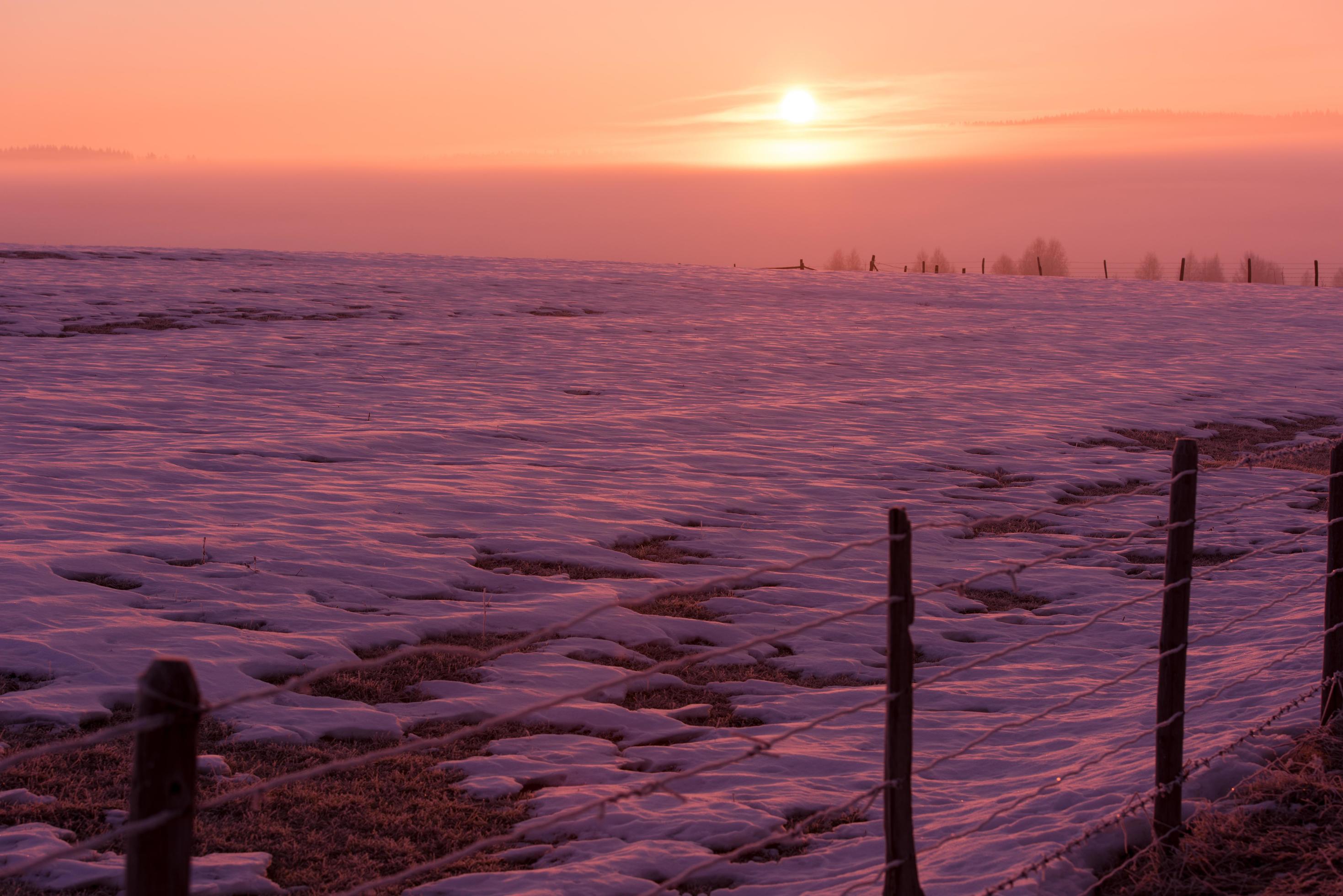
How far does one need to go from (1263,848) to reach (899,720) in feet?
6.87

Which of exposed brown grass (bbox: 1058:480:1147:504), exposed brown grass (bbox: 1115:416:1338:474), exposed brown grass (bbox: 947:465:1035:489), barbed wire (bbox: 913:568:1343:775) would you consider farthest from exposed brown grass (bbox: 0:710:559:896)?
exposed brown grass (bbox: 1115:416:1338:474)

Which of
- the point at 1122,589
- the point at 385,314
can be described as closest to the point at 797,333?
the point at 385,314

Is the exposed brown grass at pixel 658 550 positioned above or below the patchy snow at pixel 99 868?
above

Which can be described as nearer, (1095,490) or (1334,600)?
(1334,600)

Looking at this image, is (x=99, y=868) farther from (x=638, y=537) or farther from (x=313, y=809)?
(x=638, y=537)

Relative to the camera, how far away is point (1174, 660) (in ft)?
14.8

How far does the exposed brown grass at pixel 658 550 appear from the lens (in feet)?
30.2

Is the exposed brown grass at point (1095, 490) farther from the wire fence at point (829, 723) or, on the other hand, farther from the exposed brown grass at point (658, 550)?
the exposed brown grass at point (658, 550)

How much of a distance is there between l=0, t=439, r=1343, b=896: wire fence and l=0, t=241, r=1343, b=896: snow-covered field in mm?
134

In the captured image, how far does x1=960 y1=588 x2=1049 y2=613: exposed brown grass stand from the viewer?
8.67m

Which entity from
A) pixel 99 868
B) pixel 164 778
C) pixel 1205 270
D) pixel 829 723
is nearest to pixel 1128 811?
pixel 829 723

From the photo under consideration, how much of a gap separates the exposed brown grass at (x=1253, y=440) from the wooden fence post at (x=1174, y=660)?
1004 cm

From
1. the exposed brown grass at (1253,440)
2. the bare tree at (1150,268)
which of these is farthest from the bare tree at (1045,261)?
the exposed brown grass at (1253,440)

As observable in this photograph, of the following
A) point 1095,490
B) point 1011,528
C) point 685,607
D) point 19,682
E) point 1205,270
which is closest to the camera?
point 19,682
